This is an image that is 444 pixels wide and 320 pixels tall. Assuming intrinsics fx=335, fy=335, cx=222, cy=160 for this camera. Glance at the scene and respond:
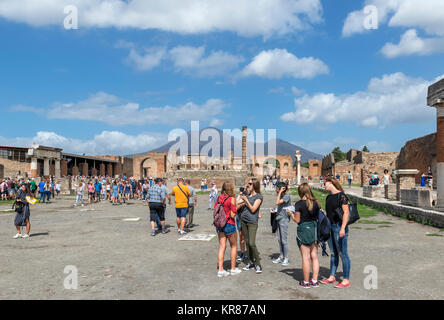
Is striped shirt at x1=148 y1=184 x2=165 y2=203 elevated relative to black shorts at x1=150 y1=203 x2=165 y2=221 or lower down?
elevated

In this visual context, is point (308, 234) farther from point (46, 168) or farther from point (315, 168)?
point (315, 168)

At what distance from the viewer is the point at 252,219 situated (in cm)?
564

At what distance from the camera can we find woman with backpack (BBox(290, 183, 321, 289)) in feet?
15.7

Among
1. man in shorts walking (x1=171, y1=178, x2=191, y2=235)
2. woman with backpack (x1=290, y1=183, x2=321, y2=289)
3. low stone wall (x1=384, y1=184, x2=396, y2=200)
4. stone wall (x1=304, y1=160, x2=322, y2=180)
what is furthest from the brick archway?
woman with backpack (x1=290, y1=183, x2=321, y2=289)

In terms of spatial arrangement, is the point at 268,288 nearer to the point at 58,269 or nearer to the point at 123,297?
the point at 123,297

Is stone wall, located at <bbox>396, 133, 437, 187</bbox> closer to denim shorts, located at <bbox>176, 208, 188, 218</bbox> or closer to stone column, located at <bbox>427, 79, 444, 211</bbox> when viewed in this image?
stone column, located at <bbox>427, 79, 444, 211</bbox>

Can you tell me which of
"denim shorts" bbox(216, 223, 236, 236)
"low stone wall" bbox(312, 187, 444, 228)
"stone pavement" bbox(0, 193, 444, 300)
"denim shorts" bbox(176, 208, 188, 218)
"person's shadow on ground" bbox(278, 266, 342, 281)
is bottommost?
"person's shadow on ground" bbox(278, 266, 342, 281)

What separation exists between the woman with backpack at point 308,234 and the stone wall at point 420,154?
26.3 m

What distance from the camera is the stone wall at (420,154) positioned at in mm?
27906

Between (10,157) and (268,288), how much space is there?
1769 inches

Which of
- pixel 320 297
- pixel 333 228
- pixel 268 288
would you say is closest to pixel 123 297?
pixel 268 288

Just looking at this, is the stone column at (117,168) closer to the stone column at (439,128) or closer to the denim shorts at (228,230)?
the stone column at (439,128)

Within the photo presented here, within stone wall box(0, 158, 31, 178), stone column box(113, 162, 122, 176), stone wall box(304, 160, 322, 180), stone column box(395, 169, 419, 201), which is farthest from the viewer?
stone column box(113, 162, 122, 176)

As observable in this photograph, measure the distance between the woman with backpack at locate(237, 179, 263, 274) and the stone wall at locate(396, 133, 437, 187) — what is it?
26.1 m
